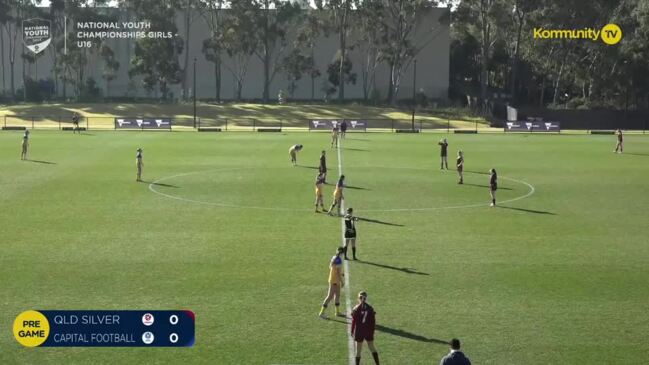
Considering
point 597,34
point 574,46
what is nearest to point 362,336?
point 597,34

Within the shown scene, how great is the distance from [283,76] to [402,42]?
65.0 ft

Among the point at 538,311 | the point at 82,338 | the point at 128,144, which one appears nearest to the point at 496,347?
the point at 538,311

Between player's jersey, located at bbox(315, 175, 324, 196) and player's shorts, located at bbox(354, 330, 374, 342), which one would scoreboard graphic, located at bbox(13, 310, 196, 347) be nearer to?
player's shorts, located at bbox(354, 330, 374, 342)

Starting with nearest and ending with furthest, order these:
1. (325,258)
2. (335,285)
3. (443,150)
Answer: (335,285) < (325,258) < (443,150)

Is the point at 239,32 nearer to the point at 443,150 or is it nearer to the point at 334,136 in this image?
the point at 334,136

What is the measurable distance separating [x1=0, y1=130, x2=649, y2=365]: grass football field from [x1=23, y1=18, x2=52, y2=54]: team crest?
72.2 meters

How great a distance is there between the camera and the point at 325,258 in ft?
75.3

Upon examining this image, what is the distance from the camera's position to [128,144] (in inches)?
2377

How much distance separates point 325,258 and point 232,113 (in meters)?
78.2

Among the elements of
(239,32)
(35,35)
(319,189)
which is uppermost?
(239,32)

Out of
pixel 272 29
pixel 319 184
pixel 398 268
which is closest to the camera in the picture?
pixel 398 268

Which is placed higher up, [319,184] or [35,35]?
[35,35]

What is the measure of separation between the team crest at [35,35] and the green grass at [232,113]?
11.5 m

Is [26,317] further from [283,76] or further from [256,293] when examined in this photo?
[283,76]
